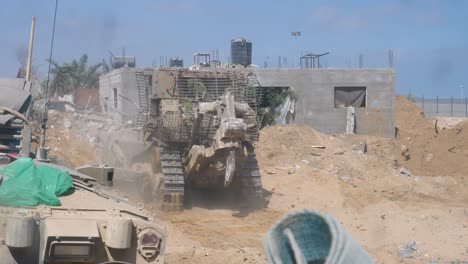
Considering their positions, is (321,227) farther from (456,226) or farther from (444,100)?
(444,100)

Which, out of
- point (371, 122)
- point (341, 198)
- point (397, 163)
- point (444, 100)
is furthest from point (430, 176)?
point (444, 100)

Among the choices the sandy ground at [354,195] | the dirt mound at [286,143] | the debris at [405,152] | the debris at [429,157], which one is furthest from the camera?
the debris at [405,152]

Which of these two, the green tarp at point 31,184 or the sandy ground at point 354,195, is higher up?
the green tarp at point 31,184

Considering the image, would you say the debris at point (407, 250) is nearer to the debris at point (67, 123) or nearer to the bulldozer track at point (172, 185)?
the bulldozer track at point (172, 185)

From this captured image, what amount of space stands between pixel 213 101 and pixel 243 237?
132 inches

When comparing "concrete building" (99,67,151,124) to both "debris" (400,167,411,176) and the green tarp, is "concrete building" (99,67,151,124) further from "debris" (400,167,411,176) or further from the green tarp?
the green tarp

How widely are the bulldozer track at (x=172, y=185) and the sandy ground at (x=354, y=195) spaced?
215mm

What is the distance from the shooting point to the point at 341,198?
1773cm

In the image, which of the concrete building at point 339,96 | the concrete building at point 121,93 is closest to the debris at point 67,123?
the concrete building at point 121,93

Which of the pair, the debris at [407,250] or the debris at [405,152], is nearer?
the debris at [407,250]

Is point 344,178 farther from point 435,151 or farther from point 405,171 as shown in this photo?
point 435,151

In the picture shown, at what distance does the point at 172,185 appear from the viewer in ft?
50.4

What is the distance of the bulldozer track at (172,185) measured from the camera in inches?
604

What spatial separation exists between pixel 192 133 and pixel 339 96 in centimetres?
1315
